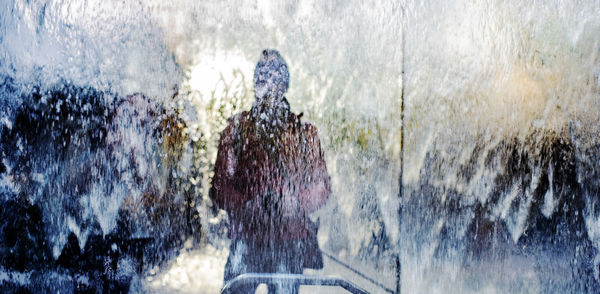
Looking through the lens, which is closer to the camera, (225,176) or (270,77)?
(225,176)

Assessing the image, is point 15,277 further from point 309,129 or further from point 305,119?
point 305,119

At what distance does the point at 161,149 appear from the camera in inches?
161

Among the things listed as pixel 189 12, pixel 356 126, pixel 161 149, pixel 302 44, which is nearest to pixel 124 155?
pixel 161 149

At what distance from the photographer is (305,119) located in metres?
3.43

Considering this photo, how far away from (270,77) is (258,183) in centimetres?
54

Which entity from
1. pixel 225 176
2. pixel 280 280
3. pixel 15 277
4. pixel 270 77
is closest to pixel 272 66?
pixel 270 77

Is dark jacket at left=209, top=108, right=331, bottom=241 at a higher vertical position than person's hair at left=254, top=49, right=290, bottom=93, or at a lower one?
lower

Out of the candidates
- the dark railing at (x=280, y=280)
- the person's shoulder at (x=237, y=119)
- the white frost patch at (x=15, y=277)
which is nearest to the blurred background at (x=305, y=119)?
the white frost patch at (x=15, y=277)

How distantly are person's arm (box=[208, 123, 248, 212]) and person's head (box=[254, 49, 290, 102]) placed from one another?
0.86 feet

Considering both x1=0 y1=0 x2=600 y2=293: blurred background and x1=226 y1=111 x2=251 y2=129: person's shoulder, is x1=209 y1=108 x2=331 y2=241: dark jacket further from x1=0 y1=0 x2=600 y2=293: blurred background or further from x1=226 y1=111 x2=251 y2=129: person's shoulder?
x1=0 y1=0 x2=600 y2=293: blurred background

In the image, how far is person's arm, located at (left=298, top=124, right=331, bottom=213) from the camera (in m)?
1.79

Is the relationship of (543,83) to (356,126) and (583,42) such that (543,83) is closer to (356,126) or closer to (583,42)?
(583,42)

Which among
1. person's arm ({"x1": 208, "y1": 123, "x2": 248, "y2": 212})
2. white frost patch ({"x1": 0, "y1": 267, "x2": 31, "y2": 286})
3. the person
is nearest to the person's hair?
the person

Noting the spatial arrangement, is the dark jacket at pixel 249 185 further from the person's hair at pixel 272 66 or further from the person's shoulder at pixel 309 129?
the person's hair at pixel 272 66
